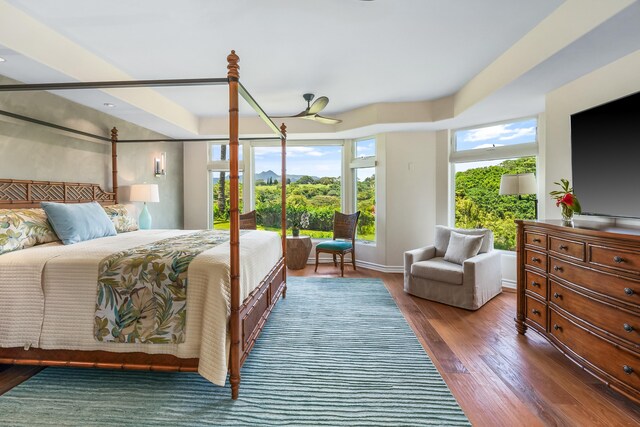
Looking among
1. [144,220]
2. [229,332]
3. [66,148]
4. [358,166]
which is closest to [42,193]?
[66,148]

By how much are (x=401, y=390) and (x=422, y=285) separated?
2024 mm

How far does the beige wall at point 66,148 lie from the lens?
289cm

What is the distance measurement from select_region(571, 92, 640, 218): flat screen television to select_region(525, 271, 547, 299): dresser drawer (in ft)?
2.26

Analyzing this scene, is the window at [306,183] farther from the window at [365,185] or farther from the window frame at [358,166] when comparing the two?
the window at [365,185]

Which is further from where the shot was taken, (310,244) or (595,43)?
(310,244)

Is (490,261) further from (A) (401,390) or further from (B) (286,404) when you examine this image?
(B) (286,404)

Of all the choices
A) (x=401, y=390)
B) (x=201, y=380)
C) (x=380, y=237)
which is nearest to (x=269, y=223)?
(x=380, y=237)

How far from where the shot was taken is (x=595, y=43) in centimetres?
225

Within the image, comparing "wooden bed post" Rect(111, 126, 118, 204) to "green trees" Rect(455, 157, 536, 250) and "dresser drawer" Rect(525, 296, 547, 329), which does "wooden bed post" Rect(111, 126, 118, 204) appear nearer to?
"dresser drawer" Rect(525, 296, 547, 329)

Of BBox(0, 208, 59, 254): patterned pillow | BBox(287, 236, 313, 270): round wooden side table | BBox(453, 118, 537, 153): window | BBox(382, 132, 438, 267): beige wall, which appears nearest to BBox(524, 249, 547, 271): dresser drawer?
BBox(453, 118, 537, 153): window

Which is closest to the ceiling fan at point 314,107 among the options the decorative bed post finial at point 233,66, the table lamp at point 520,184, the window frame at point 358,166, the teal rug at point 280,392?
the window frame at point 358,166

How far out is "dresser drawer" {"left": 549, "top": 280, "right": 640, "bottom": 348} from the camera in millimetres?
1822

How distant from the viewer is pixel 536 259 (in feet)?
8.96

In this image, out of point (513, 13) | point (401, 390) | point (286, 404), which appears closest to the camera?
point (286, 404)
